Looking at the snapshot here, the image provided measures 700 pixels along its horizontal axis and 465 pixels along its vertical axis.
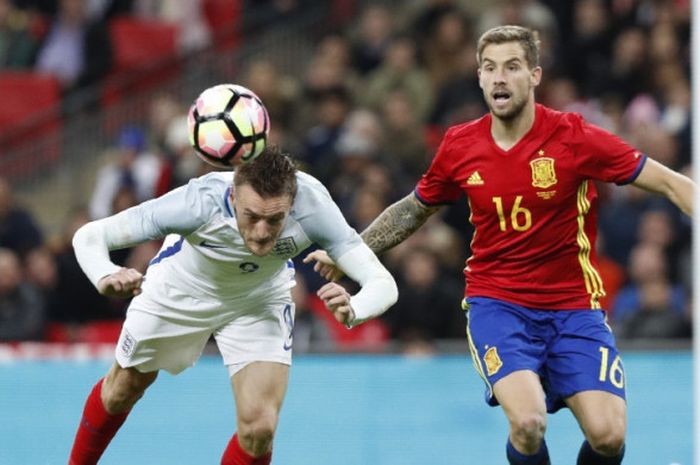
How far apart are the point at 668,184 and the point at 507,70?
90 centimetres

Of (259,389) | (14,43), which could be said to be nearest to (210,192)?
(259,389)

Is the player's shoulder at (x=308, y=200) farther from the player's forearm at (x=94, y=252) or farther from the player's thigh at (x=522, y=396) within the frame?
the player's thigh at (x=522, y=396)

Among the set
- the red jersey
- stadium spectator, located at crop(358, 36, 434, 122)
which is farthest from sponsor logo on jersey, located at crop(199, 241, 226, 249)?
stadium spectator, located at crop(358, 36, 434, 122)

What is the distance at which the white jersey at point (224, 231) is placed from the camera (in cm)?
689

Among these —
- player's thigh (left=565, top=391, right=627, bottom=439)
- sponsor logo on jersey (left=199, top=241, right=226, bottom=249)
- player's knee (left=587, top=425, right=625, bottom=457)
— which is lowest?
player's knee (left=587, top=425, right=625, bottom=457)

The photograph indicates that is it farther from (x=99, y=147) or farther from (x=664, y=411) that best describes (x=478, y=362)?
(x=99, y=147)

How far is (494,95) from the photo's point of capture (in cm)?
700

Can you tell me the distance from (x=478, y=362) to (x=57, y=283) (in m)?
6.53

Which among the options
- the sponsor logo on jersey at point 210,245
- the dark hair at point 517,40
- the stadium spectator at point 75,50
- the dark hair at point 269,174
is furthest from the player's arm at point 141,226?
the stadium spectator at point 75,50

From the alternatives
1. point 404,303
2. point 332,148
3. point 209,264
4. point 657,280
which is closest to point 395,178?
point 332,148

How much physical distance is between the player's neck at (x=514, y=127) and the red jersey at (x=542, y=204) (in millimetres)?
30

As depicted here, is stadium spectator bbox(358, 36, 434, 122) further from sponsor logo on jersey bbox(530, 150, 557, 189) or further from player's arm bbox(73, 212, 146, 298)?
player's arm bbox(73, 212, 146, 298)

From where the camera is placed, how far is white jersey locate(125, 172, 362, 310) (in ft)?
22.6

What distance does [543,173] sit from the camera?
7012 millimetres
